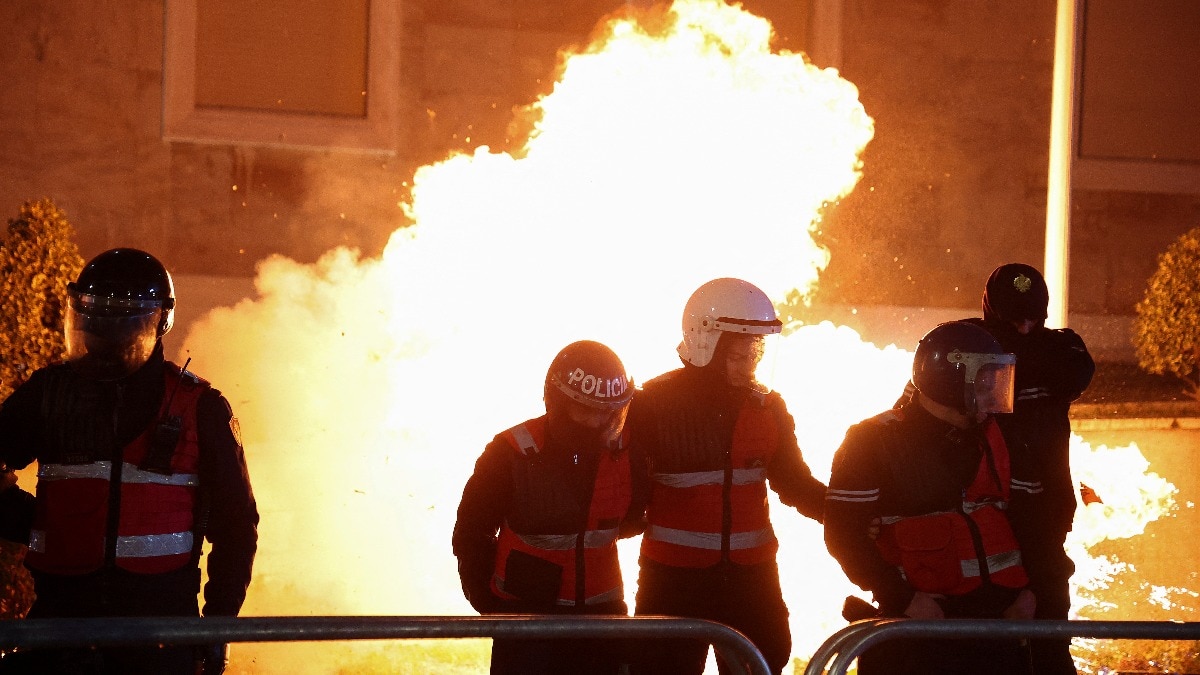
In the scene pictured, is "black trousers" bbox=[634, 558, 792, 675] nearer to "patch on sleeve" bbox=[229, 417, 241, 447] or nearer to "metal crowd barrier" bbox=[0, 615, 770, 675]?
"metal crowd barrier" bbox=[0, 615, 770, 675]

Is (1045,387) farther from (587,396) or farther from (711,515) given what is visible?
(587,396)

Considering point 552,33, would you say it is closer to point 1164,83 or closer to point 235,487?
point 1164,83

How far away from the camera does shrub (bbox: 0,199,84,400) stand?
9.13 m

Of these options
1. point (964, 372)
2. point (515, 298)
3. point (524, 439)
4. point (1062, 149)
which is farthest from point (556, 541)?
point (1062, 149)

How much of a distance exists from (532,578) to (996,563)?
1521mm

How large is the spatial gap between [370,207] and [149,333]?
883 centimetres

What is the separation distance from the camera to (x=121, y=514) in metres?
3.66

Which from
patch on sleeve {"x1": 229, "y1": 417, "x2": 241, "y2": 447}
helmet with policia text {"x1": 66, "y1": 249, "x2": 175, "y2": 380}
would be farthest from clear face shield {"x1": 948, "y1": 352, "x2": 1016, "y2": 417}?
helmet with policia text {"x1": 66, "y1": 249, "x2": 175, "y2": 380}

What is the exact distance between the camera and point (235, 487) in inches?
149

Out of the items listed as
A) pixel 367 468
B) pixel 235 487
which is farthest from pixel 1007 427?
pixel 367 468

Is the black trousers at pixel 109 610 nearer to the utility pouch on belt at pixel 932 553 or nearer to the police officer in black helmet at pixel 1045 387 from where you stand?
the utility pouch on belt at pixel 932 553

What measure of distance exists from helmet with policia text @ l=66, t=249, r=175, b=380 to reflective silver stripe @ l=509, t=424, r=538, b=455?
3.98 ft

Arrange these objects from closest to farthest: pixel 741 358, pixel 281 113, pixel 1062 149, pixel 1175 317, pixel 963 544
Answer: pixel 963 544 → pixel 741 358 → pixel 1062 149 → pixel 1175 317 → pixel 281 113

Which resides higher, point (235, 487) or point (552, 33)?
point (552, 33)
